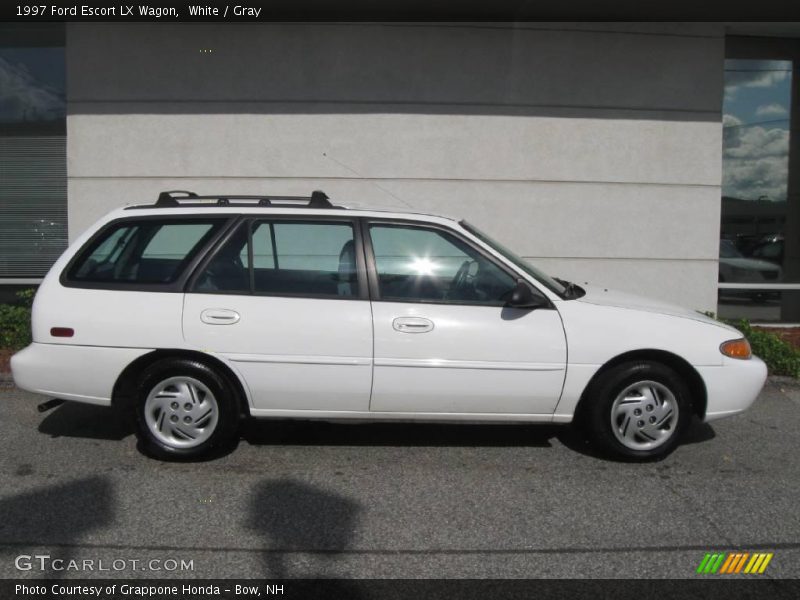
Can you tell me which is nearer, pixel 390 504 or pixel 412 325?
pixel 390 504

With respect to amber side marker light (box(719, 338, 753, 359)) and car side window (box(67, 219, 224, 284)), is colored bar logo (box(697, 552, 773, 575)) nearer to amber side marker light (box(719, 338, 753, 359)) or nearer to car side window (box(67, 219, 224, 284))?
amber side marker light (box(719, 338, 753, 359))

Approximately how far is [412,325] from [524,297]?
722mm

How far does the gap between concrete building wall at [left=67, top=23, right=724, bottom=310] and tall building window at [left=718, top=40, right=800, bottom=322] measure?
74 cm

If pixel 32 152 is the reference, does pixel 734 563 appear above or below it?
below

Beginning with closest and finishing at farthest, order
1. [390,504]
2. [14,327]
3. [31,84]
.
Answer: [390,504]
[14,327]
[31,84]

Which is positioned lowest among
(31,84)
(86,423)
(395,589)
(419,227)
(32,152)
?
(395,589)

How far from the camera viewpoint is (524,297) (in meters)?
4.74

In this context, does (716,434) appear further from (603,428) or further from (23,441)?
(23,441)

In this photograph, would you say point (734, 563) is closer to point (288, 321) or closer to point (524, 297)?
point (524, 297)

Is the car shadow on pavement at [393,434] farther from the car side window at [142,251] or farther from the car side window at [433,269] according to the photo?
the car side window at [142,251]

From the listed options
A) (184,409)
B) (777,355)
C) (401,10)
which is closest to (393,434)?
(184,409)

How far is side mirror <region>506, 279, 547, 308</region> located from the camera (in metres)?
4.73

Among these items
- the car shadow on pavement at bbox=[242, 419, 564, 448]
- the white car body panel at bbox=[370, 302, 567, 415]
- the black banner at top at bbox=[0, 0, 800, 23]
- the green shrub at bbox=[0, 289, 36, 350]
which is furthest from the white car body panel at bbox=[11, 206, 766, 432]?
the black banner at top at bbox=[0, 0, 800, 23]

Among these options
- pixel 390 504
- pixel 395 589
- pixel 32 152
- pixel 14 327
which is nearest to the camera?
pixel 395 589
